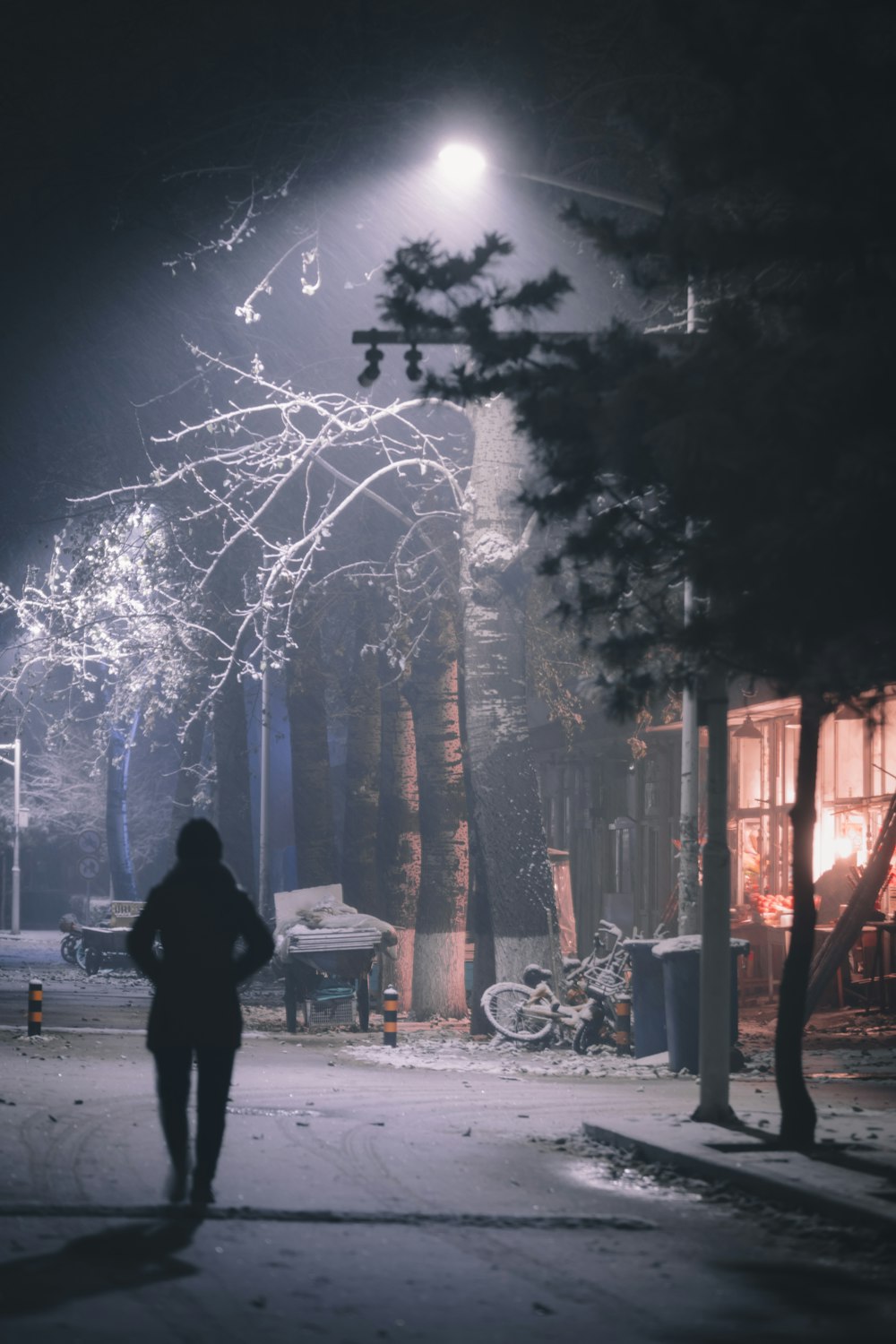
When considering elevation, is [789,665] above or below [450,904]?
above

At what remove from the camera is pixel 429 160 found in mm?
17688

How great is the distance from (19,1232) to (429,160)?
1239 cm

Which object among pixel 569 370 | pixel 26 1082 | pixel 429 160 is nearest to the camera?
pixel 569 370

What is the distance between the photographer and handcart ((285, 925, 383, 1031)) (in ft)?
74.2

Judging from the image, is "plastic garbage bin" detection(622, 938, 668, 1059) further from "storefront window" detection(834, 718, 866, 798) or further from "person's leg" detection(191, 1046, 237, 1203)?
"person's leg" detection(191, 1046, 237, 1203)

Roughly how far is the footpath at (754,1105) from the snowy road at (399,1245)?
0.75 feet

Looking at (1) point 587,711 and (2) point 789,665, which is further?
(1) point 587,711

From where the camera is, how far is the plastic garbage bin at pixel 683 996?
1656 cm

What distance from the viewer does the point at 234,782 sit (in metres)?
38.5

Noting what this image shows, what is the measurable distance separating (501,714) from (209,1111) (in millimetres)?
→ 13719

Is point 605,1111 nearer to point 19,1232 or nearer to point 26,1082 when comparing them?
point 26,1082

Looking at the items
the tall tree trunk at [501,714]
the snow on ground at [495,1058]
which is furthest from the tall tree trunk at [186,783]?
A: the snow on ground at [495,1058]

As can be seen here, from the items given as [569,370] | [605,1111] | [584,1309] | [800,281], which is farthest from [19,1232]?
[800,281]

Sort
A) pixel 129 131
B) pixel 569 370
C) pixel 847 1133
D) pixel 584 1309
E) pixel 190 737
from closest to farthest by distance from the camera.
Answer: pixel 584 1309, pixel 569 370, pixel 847 1133, pixel 129 131, pixel 190 737
